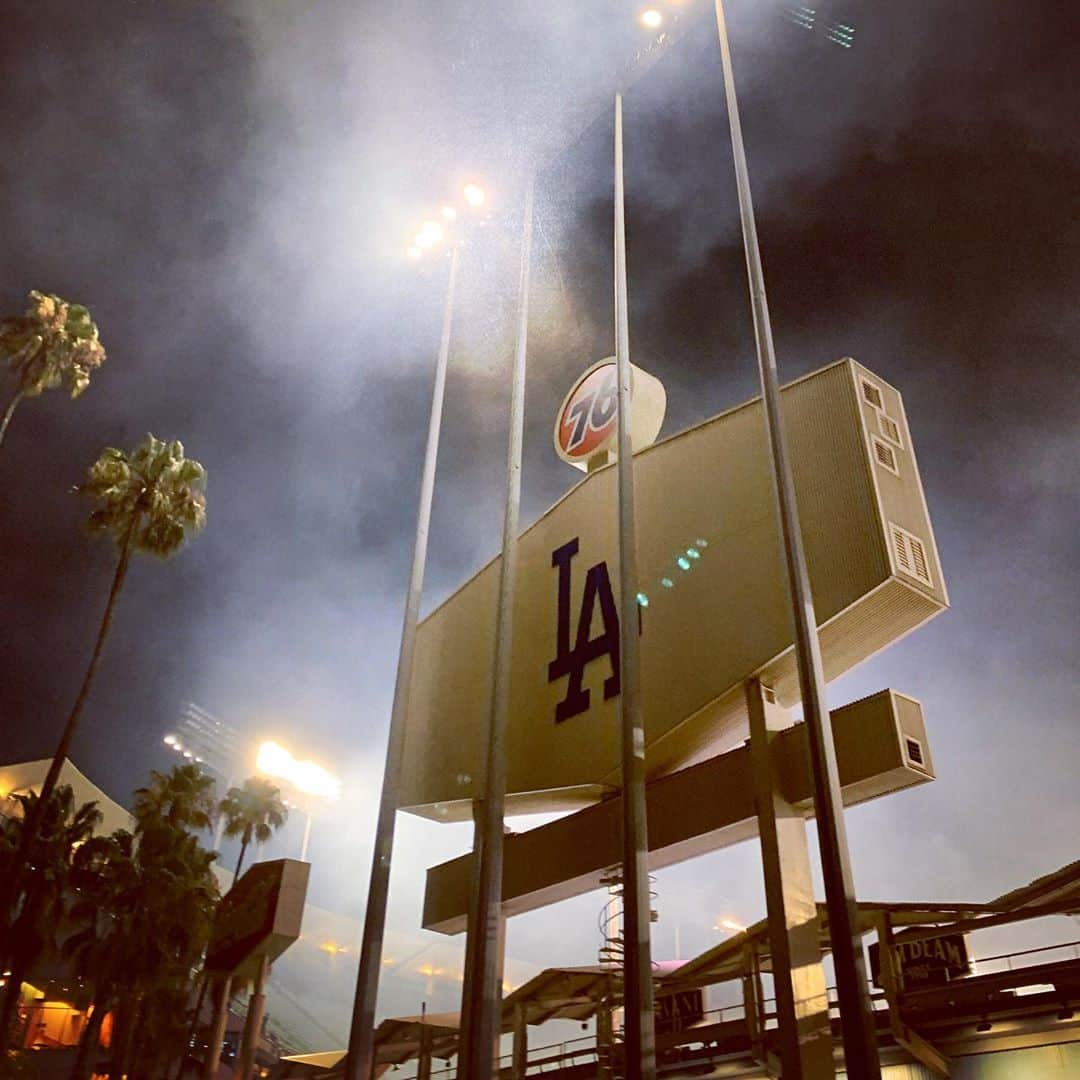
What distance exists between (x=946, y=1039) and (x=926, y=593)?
7038mm

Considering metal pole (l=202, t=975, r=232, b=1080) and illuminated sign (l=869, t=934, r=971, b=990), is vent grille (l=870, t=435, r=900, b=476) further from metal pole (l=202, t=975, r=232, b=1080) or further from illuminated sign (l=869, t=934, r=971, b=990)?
metal pole (l=202, t=975, r=232, b=1080)

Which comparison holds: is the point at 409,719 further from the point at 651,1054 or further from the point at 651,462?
the point at 651,1054

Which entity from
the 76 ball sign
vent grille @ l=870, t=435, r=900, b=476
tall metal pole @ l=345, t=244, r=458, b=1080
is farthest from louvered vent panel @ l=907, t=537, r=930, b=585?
tall metal pole @ l=345, t=244, r=458, b=1080

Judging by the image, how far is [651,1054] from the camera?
33.4 ft

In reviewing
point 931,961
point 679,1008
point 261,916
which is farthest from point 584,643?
point 261,916

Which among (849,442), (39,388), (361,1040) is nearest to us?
(361,1040)

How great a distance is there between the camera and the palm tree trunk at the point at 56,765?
89.4 ft

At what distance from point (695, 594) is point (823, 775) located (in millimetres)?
9153

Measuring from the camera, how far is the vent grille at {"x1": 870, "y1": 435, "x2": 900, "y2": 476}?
16859 mm

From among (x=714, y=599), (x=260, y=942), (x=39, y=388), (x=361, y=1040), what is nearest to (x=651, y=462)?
(x=714, y=599)

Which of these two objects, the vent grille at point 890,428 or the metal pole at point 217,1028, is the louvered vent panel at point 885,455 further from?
the metal pole at point 217,1028

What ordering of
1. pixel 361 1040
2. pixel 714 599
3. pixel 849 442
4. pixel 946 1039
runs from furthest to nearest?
pixel 714 599
pixel 849 442
pixel 946 1039
pixel 361 1040

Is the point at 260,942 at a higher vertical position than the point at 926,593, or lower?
lower

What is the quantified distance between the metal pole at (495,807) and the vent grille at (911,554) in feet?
21.8
